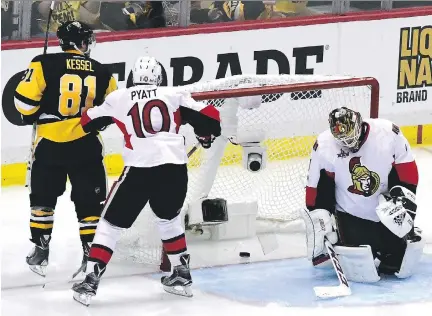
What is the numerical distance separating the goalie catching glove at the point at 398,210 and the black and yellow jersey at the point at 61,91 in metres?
1.29

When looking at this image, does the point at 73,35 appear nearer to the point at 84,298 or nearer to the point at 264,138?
the point at 264,138

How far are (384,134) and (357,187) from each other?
27 cm

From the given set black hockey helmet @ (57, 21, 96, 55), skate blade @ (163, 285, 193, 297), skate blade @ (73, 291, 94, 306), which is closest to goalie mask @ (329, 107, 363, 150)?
skate blade @ (163, 285, 193, 297)

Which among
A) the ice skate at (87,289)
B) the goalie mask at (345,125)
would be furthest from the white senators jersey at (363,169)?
the ice skate at (87,289)

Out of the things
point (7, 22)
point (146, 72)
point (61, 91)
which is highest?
point (7, 22)

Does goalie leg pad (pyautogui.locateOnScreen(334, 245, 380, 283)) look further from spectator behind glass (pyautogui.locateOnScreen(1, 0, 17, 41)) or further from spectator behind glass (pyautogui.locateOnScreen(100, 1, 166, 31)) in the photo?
spectator behind glass (pyautogui.locateOnScreen(1, 0, 17, 41))

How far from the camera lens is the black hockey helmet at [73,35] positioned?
6016 mm

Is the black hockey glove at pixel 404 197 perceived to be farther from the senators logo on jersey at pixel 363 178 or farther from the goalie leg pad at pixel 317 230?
the goalie leg pad at pixel 317 230

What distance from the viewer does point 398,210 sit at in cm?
595

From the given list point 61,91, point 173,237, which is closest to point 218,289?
point 173,237

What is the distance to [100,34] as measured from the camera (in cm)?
754

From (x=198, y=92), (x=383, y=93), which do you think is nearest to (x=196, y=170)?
(x=198, y=92)

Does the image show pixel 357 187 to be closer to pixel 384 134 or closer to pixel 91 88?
pixel 384 134

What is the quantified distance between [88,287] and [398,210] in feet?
4.44
